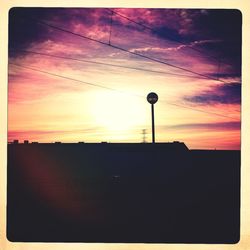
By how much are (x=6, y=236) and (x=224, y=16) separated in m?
2.53

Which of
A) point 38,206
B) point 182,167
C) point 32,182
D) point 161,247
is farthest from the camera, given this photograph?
point 182,167

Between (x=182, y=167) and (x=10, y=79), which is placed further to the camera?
(x=182, y=167)

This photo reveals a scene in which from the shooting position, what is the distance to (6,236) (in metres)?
2.48

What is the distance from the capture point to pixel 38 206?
393 cm

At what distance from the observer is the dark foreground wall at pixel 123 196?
3.39 meters

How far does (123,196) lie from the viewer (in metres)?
4.98

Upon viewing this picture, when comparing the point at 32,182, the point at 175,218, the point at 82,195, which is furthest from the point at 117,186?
the point at 175,218

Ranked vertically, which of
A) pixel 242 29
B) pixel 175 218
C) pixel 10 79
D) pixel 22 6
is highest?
pixel 22 6

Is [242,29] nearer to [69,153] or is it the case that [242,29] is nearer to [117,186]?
[117,186]

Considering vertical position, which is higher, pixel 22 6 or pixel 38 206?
pixel 22 6

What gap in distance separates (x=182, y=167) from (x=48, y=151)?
2.79 m

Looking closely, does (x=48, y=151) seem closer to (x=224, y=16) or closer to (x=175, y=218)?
(x=175, y=218)

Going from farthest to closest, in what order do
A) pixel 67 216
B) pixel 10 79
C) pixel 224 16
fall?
pixel 67 216 < pixel 224 16 < pixel 10 79

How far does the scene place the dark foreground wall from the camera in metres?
3.39
